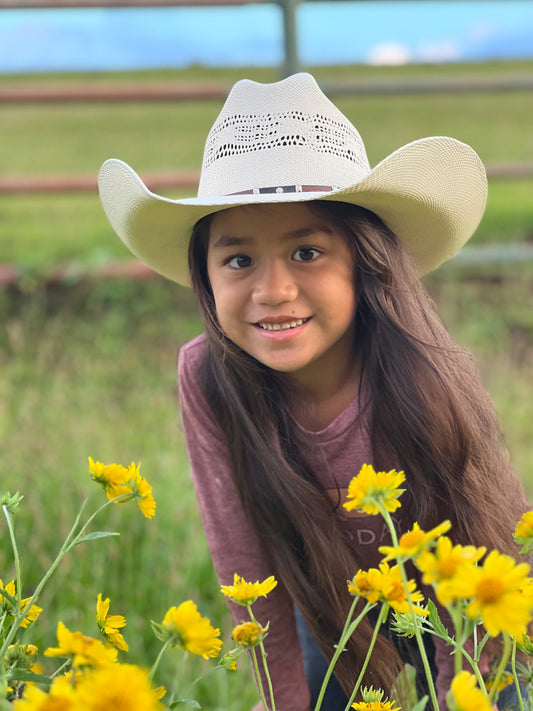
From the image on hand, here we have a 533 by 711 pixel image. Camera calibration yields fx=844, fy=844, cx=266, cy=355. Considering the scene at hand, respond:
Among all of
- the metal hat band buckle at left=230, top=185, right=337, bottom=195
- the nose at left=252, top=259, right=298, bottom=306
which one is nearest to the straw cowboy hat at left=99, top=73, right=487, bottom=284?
the metal hat band buckle at left=230, top=185, right=337, bottom=195

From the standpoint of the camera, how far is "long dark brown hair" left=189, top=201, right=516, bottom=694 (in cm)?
128

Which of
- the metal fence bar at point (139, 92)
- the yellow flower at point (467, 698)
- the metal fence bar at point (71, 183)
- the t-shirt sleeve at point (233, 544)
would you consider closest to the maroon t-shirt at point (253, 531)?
the t-shirt sleeve at point (233, 544)

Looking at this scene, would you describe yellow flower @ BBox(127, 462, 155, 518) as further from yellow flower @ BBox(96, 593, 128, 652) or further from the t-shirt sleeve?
the t-shirt sleeve

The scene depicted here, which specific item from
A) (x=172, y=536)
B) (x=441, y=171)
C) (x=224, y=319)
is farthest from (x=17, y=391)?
(x=441, y=171)

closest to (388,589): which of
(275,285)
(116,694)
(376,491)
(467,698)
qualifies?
(376,491)

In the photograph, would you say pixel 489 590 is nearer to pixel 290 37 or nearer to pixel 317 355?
pixel 317 355

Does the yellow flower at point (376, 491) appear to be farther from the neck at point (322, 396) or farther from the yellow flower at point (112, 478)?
the neck at point (322, 396)

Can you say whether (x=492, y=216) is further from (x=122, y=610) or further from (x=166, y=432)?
(x=122, y=610)

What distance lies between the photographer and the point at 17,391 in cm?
287

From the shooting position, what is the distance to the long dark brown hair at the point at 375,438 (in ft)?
4.20

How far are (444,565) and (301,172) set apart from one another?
84 centimetres

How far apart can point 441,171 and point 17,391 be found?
196cm

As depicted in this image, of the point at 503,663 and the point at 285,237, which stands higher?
the point at 285,237

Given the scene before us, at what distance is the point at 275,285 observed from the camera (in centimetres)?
122
